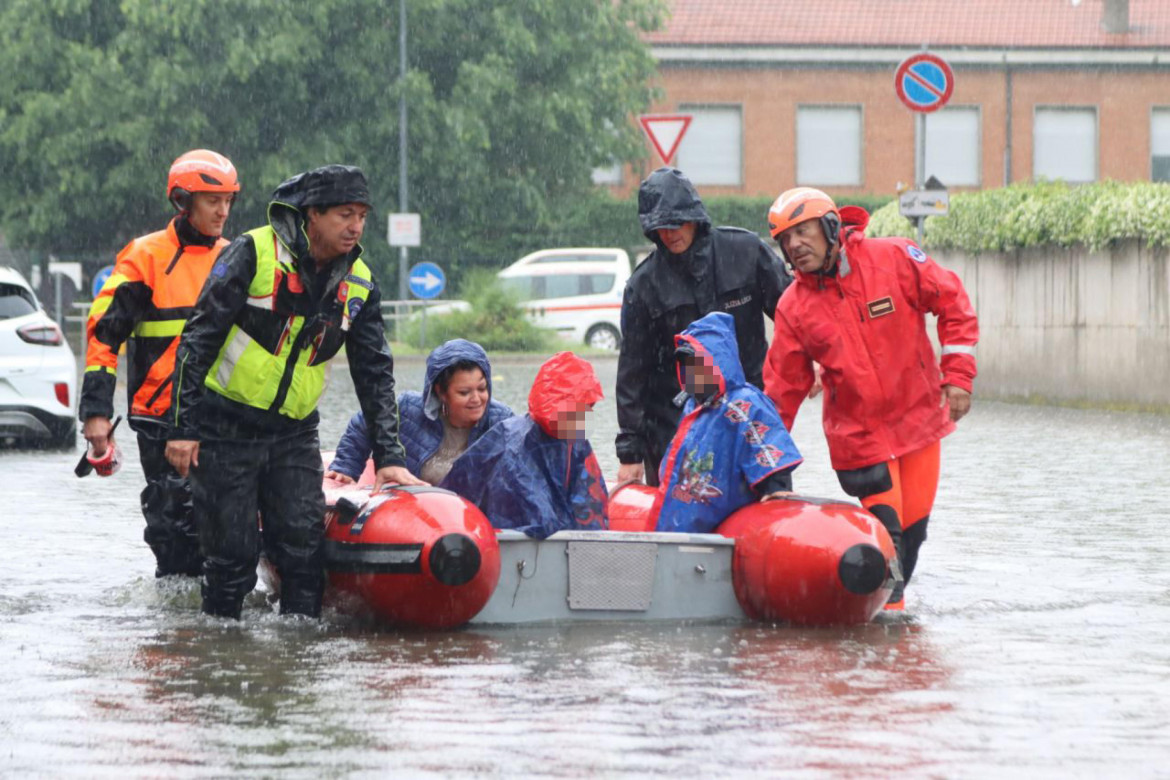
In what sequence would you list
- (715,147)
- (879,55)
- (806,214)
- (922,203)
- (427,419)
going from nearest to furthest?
1. (806,214)
2. (427,419)
3. (922,203)
4. (879,55)
5. (715,147)

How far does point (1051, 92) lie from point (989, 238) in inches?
1250

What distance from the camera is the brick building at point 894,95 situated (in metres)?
53.4

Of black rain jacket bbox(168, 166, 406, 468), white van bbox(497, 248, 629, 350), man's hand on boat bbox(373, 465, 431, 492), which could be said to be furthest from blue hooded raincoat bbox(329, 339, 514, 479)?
white van bbox(497, 248, 629, 350)

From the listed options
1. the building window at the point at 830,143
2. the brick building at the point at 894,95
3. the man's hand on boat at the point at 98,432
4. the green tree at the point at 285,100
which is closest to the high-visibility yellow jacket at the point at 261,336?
the man's hand on boat at the point at 98,432

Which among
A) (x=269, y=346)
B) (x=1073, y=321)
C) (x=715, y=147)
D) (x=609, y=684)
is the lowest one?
(x=609, y=684)

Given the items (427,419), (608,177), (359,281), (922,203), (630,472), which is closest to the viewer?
(359,281)

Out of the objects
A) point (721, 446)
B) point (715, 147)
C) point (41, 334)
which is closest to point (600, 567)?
point (721, 446)

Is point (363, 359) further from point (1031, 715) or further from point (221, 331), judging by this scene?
point (1031, 715)

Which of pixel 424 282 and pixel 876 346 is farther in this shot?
pixel 424 282

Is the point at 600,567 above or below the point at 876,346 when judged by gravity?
below

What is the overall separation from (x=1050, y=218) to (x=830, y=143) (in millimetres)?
32654

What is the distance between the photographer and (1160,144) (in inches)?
2140

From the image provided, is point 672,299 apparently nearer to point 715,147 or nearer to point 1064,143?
point 715,147

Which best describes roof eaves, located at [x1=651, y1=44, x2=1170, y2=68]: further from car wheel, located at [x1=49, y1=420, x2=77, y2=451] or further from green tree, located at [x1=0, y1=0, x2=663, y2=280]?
car wheel, located at [x1=49, y1=420, x2=77, y2=451]
